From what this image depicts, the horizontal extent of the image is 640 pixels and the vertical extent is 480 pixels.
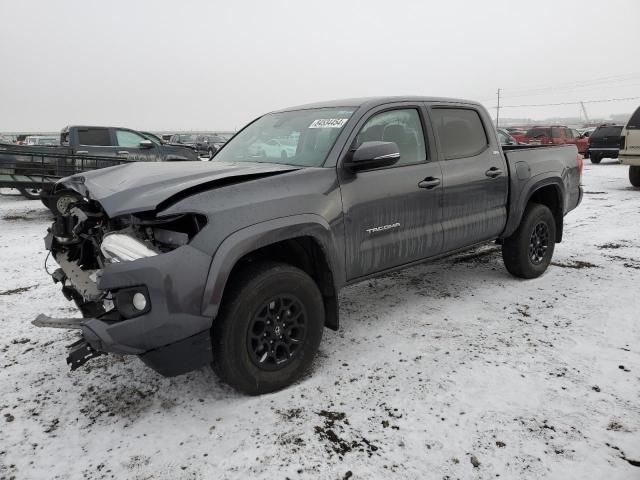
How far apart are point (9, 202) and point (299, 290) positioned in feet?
36.3

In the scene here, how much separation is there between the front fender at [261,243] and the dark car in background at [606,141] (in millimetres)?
19515

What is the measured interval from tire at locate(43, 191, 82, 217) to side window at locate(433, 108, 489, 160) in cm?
286

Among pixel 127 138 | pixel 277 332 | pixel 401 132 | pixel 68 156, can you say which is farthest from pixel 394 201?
pixel 127 138

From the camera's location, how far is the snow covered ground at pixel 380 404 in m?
2.16

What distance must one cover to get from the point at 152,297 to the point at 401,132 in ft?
7.51

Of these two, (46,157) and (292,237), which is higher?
(46,157)

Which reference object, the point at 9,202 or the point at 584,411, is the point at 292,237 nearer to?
the point at 584,411

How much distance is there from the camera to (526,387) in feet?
9.03

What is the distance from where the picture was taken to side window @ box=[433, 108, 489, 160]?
385 centimetres

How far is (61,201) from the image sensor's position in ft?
10.8

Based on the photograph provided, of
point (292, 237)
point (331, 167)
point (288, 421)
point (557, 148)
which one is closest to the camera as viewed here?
point (288, 421)

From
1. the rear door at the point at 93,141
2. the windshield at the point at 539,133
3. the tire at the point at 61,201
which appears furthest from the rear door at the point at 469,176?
the windshield at the point at 539,133

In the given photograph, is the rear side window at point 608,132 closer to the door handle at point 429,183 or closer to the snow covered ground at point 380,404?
the snow covered ground at point 380,404

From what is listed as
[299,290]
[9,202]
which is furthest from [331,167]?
[9,202]
